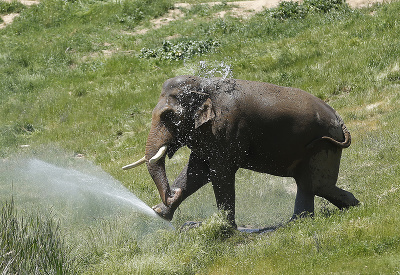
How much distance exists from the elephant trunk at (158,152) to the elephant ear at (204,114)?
48 centimetres

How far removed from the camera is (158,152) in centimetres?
941

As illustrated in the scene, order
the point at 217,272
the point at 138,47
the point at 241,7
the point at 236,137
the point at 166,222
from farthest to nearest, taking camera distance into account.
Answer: the point at 241,7 → the point at 138,47 → the point at 166,222 → the point at 236,137 → the point at 217,272

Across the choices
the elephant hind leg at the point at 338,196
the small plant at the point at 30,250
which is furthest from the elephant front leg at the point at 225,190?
the small plant at the point at 30,250

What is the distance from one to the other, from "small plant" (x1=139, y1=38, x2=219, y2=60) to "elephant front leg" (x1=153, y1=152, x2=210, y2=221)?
49.9 ft

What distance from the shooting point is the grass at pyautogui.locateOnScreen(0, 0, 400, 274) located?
826 cm

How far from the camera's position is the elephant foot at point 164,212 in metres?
10.1

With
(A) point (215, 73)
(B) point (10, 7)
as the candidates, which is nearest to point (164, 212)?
(A) point (215, 73)

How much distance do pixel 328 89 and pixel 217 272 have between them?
12.5 metres

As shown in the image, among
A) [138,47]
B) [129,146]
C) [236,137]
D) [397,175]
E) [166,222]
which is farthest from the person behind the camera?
[138,47]

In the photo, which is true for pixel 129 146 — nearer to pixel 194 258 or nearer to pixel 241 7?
pixel 194 258

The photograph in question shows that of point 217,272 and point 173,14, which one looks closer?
point 217,272

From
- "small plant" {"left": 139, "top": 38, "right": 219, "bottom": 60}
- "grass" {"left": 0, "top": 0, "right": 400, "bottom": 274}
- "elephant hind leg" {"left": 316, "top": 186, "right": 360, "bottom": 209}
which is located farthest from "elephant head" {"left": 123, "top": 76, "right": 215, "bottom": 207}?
"small plant" {"left": 139, "top": 38, "right": 219, "bottom": 60}

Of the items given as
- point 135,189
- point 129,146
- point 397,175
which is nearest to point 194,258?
point 397,175

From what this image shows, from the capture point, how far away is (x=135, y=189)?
13.6 m
